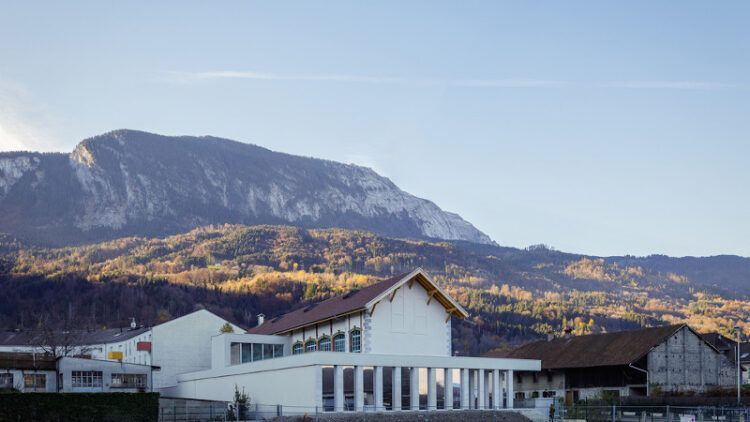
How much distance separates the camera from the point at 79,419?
4659cm

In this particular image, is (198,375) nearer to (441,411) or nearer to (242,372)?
(242,372)

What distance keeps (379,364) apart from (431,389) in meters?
4.48

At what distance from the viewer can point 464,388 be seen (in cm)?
5672

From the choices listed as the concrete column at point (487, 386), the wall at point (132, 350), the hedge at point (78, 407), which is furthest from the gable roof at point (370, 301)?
the wall at point (132, 350)

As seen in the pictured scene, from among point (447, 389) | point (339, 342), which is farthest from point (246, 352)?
point (447, 389)

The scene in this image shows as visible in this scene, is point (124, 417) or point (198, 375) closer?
point (124, 417)

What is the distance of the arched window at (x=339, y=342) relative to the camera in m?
58.0

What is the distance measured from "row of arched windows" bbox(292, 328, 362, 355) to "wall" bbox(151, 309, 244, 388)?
23.9 metres

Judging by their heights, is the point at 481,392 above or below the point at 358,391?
below

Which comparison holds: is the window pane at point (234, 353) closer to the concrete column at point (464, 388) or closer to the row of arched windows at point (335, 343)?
the row of arched windows at point (335, 343)

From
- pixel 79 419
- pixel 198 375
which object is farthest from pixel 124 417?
pixel 198 375

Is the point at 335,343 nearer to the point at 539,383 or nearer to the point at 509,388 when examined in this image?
the point at 509,388

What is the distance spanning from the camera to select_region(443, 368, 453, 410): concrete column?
55.1m

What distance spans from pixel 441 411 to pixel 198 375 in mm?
23138
